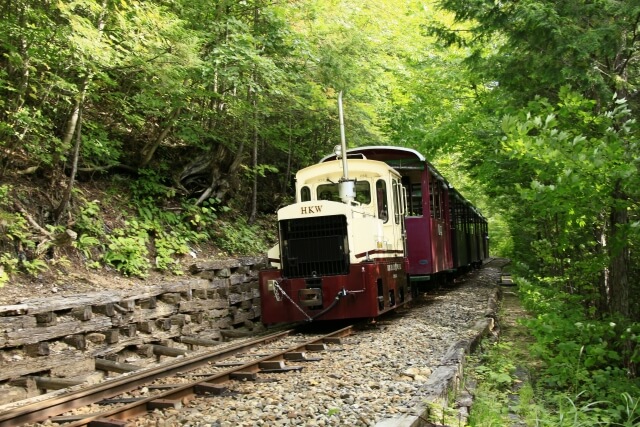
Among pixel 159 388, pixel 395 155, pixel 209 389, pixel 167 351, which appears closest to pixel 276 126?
pixel 395 155

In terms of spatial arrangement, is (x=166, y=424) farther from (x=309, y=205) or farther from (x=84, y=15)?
(x=84, y=15)

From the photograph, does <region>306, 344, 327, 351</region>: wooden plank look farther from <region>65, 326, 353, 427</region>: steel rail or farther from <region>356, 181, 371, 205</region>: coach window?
<region>356, 181, 371, 205</region>: coach window

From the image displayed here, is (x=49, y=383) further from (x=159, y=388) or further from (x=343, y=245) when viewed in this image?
(x=343, y=245)

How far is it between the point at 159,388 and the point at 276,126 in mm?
9505

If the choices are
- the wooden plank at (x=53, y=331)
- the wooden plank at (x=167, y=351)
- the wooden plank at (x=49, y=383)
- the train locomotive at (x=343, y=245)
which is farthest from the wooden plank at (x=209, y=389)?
the train locomotive at (x=343, y=245)

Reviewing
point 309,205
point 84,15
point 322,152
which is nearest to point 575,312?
point 309,205

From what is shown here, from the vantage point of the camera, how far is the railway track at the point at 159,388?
485cm

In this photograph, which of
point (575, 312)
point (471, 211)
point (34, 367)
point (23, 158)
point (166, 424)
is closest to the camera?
point (166, 424)

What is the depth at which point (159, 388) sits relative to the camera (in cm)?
595

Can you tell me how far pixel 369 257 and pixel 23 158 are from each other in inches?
239

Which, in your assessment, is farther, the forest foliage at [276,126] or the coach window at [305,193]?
the coach window at [305,193]

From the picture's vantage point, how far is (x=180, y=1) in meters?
10.2

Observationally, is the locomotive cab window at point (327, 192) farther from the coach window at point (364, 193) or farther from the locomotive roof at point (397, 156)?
the locomotive roof at point (397, 156)

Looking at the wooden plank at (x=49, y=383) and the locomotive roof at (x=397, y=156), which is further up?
the locomotive roof at (x=397, y=156)
